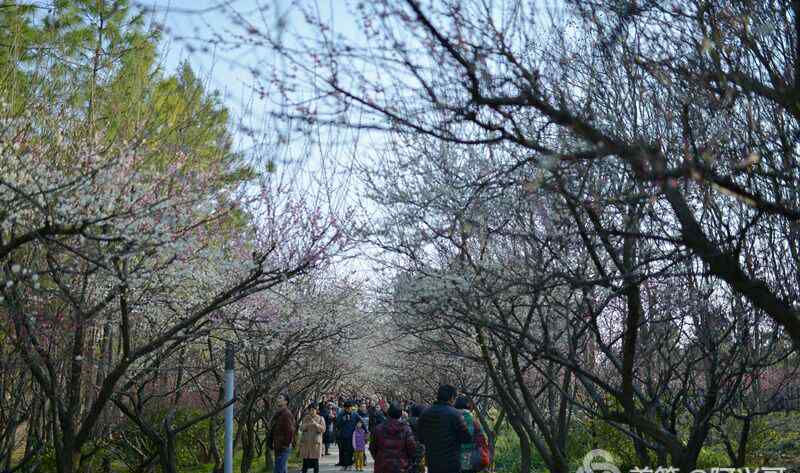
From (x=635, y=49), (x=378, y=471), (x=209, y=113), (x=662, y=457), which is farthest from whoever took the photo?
(x=209, y=113)

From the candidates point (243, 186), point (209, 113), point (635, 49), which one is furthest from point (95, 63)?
point (635, 49)

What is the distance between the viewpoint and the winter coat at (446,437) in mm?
8125

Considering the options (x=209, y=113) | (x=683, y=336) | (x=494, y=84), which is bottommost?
(x=683, y=336)

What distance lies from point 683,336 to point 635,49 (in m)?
3.94

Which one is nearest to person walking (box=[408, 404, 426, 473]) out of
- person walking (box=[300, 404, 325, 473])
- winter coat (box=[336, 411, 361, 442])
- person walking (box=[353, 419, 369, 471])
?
person walking (box=[300, 404, 325, 473])

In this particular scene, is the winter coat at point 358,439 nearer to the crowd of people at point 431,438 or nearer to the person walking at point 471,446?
the crowd of people at point 431,438

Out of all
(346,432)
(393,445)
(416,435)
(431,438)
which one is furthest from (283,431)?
(431,438)

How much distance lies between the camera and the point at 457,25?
414 centimetres

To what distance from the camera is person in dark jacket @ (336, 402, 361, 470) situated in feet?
66.7

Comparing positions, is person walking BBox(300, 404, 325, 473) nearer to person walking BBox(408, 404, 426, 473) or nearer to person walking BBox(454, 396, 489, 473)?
person walking BBox(408, 404, 426, 473)

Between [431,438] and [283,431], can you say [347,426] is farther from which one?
[431,438]

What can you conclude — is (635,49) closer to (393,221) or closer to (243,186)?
(243,186)

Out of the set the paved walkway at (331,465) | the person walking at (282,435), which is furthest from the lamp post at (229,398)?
the paved walkway at (331,465)

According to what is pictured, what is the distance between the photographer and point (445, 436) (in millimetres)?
8188
